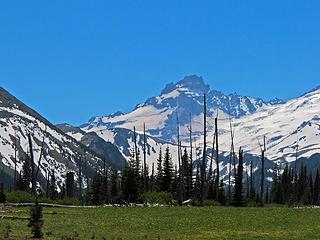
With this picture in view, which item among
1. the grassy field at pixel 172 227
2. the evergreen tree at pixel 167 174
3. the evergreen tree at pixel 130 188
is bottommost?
the grassy field at pixel 172 227

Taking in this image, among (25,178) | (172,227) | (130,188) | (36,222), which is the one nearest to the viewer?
(36,222)

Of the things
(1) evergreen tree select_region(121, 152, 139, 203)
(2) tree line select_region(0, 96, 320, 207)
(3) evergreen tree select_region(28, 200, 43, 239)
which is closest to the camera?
(3) evergreen tree select_region(28, 200, 43, 239)

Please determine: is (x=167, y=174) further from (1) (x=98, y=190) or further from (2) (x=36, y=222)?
(2) (x=36, y=222)

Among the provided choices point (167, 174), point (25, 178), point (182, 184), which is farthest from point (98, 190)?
point (25, 178)

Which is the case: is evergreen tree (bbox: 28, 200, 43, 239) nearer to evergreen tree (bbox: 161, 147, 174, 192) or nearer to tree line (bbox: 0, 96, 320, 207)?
tree line (bbox: 0, 96, 320, 207)

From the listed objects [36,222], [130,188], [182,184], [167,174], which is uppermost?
[167,174]

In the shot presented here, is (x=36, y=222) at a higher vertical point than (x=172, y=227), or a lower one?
higher

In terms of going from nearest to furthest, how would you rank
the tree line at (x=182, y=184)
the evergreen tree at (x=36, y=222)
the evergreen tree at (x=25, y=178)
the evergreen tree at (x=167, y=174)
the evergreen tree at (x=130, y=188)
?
the evergreen tree at (x=36, y=222), the evergreen tree at (x=130, y=188), the tree line at (x=182, y=184), the evergreen tree at (x=167, y=174), the evergreen tree at (x=25, y=178)

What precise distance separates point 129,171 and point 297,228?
53034mm

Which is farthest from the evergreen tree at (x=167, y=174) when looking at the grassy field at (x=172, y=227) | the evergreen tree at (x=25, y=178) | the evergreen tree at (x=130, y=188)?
the grassy field at (x=172, y=227)

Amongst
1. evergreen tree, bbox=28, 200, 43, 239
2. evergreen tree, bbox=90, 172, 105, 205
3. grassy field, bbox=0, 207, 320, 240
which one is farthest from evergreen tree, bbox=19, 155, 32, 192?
evergreen tree, bbox=28, 200, 43, 239

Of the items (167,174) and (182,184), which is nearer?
(182,184)

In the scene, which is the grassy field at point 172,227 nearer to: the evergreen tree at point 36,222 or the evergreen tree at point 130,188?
the evergreen tree at point 36,222

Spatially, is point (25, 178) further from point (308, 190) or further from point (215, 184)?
point (308, 190)
